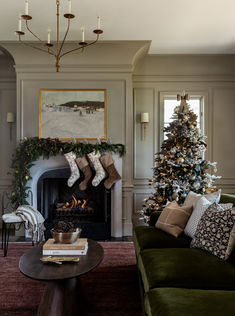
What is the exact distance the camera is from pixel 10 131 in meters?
4.67

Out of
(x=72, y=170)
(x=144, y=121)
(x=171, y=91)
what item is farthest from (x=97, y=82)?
(x=72, y=170)

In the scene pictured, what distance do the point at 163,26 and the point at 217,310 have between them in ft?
11.7

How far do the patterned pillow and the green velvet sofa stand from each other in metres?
0.06

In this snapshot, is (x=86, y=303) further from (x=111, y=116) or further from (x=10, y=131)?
(x=10, y=131)

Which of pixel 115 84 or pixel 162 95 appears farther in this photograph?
pixel 162 95

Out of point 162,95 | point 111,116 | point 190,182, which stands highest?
point 162,95

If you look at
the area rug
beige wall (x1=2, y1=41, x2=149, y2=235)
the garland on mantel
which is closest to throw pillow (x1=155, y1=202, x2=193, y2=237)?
the area rug

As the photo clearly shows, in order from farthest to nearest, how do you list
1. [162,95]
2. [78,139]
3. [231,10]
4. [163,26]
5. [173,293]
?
[162,95] → [78,139] → [163,26] → [231,10] → [173,293]

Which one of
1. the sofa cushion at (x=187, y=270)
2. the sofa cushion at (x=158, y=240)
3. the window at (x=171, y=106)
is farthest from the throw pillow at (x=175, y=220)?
the window at (x=171, y=106)

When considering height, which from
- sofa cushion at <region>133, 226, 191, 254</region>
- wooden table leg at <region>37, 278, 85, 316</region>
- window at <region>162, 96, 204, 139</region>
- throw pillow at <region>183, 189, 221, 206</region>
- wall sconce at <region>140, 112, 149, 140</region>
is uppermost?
window at <region>162, 96, 204, 139</region>

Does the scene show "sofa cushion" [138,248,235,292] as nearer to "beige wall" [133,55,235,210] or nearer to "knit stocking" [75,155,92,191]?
"knit stocking" [75,155,92,191]

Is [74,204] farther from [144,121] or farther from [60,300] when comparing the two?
[60,300]

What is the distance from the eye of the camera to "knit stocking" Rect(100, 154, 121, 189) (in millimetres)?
3970

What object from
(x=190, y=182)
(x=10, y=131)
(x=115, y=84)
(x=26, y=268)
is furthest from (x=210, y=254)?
(x=10, y=131)
